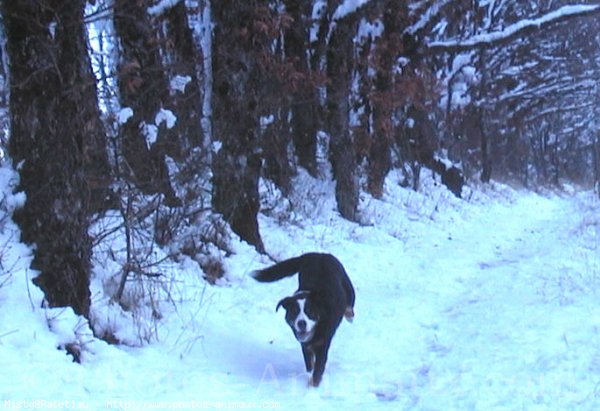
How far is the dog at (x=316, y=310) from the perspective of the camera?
18.7ft

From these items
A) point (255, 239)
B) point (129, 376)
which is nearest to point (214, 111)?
point (255, 239)

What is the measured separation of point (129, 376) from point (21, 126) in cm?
214

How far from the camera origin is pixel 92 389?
489 centimetres

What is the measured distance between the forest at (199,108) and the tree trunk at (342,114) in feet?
0.11

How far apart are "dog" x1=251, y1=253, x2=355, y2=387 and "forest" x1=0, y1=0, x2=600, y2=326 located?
1.64 meters

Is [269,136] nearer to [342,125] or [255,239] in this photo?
[342,125]

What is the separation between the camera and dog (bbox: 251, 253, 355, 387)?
18.7 feet

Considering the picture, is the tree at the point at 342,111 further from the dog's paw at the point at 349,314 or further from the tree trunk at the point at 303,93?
the dog's paw at the point at 349,314

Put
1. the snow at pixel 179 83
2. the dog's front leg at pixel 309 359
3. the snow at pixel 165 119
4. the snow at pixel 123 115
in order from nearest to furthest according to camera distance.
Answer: the dog's front leg at pixel 309 359
the snow at pixel 123 115
the snow at pixel 165 119
the snow at pixel 179 83

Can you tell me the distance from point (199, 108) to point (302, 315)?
5679 mm

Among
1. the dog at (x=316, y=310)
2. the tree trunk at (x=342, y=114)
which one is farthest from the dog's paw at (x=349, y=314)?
the tree trunk at (x=342, y=114)

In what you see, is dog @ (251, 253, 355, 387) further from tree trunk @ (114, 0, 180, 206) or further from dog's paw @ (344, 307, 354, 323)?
tree trunk @ (114, 0, 180, 206)

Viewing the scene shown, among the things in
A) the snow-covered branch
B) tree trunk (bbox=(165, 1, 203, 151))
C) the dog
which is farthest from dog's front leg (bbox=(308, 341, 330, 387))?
the snow-covered branch

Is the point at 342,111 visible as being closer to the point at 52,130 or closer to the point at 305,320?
the point at 305,320
